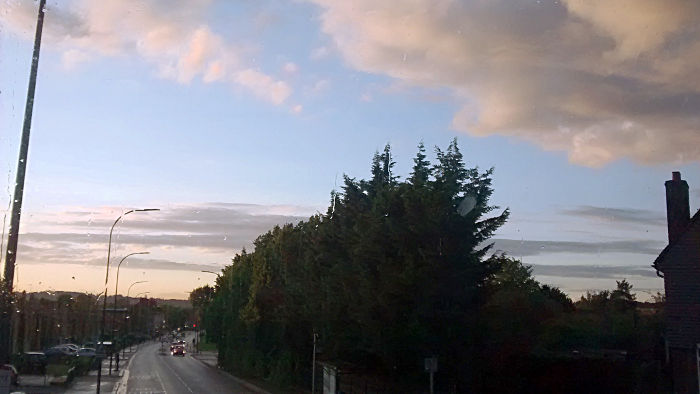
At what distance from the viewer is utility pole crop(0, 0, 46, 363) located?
50.4ft

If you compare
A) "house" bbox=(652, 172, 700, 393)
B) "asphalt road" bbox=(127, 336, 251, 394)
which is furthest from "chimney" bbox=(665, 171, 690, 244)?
"asphalt road" bbox=(127, 336, 251, 394)

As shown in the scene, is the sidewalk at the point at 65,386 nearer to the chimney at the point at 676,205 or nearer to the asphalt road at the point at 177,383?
the asphalt road at the point at 177,383

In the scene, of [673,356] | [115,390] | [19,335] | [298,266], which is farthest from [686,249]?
[19,335]

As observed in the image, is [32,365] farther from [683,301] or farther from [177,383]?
[683,301]

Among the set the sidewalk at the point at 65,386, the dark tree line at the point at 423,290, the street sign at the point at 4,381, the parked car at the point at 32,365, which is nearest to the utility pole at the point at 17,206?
→ the street sign at the point at 4,381

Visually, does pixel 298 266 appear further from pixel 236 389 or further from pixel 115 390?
pixel 115 390

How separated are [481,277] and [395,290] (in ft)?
10.7

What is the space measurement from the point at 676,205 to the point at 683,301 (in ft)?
13.0

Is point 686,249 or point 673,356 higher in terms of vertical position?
point 686,249

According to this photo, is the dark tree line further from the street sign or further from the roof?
the street sign

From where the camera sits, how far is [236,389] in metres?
40.6

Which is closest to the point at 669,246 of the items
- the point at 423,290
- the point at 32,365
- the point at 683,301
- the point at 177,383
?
the point at 683,301

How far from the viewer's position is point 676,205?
2586 cm

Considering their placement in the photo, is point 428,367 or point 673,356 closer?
point 428,367
